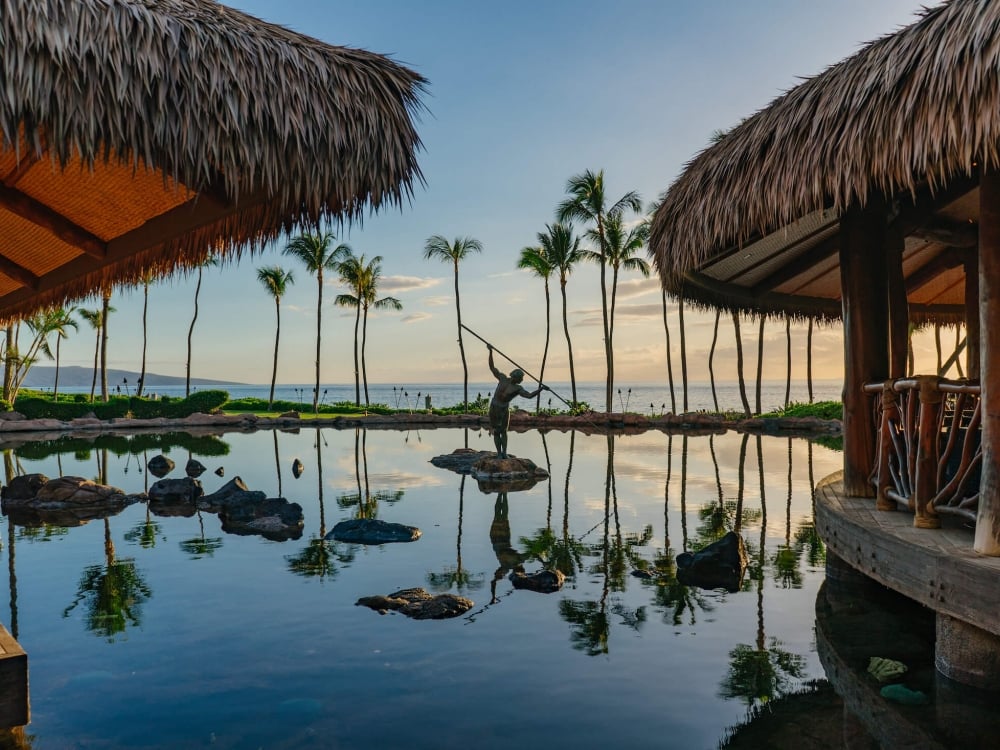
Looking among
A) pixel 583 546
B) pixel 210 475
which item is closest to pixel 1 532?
pixel 210 475

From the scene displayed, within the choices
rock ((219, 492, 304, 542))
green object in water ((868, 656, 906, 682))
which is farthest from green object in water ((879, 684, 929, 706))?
rock ((219, 492, 304, 542))

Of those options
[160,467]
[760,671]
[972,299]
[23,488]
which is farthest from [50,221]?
[160,467]

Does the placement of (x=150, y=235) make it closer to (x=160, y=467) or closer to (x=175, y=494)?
(x=175, y=494)

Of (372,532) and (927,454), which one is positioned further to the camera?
(372,532)

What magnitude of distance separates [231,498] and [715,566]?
7.44 metres

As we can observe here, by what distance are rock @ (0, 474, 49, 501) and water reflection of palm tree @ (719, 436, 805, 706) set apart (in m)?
11.4

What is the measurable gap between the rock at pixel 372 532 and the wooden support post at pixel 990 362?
6.04 metres

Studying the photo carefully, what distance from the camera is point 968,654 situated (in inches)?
167

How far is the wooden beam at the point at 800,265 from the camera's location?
28.1ft

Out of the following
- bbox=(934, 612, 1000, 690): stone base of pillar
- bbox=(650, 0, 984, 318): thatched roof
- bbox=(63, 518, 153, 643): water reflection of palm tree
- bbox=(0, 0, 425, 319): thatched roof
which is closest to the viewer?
bbox=(0, 0, 425, 319): thatched roof

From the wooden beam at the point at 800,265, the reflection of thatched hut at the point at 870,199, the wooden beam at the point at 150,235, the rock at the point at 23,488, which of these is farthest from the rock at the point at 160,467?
the wooden beam at the point at 800,265

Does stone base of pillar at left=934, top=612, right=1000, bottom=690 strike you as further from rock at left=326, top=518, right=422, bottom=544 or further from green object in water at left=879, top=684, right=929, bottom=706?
rock at left=326, top=518, right=422, bottom=544

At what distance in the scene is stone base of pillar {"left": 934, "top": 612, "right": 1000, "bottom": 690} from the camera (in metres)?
4.15

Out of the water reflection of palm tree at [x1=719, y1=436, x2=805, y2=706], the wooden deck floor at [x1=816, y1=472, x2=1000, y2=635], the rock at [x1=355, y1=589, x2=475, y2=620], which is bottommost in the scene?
the water reflection of palm tree at [x1=719, y1=436, x2=805, y2=706]
